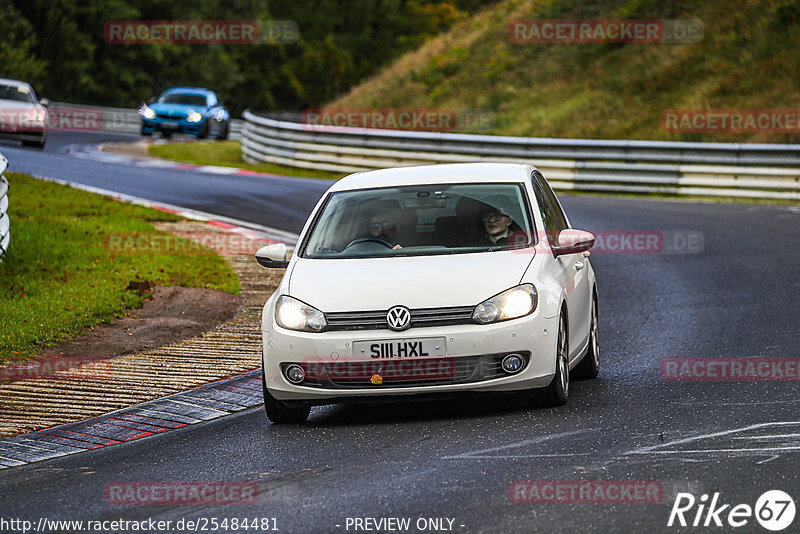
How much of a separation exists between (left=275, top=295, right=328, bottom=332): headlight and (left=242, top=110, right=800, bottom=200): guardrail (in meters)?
17.1

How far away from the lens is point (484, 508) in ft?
18.6

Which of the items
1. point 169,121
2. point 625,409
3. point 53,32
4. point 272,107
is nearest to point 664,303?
point 625,409

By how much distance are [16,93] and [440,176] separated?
23777 mm

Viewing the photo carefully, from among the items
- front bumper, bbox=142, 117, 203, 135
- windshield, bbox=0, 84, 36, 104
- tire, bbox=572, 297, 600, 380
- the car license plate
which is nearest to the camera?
the car license plate

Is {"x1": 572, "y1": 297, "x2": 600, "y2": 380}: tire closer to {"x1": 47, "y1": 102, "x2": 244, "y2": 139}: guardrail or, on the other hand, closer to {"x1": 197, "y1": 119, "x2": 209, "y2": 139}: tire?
{"x1": 197, "y1": 119, "x2": 209, "y2": 139}: tire

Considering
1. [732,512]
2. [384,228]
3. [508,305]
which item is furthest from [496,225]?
[732,512]

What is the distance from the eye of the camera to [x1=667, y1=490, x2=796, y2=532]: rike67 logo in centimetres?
530

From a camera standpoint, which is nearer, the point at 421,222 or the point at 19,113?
the point at 421,222

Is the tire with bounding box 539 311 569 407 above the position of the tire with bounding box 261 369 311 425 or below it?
above

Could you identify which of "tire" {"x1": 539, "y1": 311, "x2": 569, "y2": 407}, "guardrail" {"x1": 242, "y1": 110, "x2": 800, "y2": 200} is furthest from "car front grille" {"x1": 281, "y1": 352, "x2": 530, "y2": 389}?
"guardrail" {"x1": 242, "y1": 110, "x2": 800, "y2": 200}

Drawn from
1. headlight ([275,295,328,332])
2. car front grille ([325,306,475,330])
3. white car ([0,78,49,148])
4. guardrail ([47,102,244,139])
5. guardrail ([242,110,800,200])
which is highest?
car front grille ([325,306,475,330])

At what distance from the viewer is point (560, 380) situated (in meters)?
7.95

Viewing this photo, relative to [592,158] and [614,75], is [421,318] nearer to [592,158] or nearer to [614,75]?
[592,158]

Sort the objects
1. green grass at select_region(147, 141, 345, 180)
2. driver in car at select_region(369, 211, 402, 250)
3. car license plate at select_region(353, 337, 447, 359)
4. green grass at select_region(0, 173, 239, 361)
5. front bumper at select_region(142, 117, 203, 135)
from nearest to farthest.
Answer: car license plate at select_region(353, 337, 447, 359), driver in car at select_region(369, 211, 402, 250), green grass at select_region(0, 173, 239, 361), green grass at select_region(147, 141, 345, 180), front bumper at select_region(142, 117, 203, 135)
